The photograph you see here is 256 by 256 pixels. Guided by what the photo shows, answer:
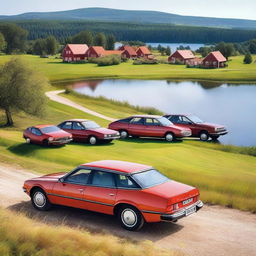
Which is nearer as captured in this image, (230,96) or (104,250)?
(104,250)

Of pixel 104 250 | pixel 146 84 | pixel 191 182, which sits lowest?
pixel 146 84

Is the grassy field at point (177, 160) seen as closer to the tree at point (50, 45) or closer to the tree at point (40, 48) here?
the tree at point (50, 45)

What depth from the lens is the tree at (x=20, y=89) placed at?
130ft

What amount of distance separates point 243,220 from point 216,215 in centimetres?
81

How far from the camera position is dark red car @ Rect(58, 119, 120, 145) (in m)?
27.6

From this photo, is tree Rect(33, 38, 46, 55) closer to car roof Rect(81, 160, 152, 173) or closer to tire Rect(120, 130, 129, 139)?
tire Rect(120, 130, 129, 139)

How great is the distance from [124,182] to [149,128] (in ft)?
60.0

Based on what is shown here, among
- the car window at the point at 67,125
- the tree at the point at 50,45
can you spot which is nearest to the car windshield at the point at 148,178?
the car window at the point at 67,125

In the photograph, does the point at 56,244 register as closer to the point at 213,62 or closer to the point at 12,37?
the point at 213,62

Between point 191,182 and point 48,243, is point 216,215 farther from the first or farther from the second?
point 48,243

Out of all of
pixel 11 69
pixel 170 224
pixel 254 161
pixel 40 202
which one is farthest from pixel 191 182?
pixel 11 69

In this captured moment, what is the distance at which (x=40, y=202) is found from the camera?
43.7 ft

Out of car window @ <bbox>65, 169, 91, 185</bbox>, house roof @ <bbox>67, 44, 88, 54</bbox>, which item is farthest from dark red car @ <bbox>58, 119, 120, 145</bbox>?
house roof @ <bbox>67, 44, 88, 54</bbox>

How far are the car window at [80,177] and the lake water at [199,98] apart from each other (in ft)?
80.7
